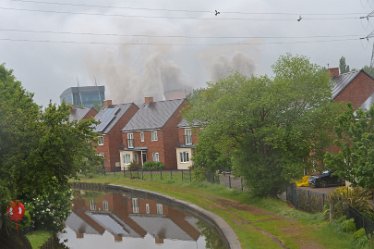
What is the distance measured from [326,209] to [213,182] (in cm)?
1928

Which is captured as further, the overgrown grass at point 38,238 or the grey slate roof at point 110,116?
the grey slate roof at point 110,116

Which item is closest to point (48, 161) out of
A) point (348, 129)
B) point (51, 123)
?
point (51, 123)

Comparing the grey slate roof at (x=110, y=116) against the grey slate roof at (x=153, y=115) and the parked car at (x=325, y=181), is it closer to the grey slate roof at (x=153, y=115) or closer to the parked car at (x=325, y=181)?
the grey slate roof at (x=153, y=115)

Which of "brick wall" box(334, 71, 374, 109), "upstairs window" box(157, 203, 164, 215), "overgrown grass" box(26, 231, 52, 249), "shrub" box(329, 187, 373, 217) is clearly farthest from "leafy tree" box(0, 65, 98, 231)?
"brick wall" box(334, 71, 374, 109)

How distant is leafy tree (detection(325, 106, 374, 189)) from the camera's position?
16.3 m

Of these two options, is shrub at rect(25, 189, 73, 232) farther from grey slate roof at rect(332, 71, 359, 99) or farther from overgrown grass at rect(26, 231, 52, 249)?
grey slate roof at rect(332, 71, 359, 99)

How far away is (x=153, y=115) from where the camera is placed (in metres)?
66.1

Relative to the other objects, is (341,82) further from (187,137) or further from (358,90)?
(187,137)

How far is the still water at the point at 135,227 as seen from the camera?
81.7 ft

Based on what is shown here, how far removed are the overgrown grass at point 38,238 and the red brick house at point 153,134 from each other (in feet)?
124

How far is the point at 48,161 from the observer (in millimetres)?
17734

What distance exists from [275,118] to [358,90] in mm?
19031

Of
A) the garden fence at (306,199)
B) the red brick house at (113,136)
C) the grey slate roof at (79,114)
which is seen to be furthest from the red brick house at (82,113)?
the garden fence at (306,199)

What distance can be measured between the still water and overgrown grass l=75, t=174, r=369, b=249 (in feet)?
4.36
